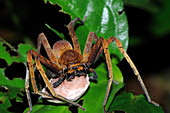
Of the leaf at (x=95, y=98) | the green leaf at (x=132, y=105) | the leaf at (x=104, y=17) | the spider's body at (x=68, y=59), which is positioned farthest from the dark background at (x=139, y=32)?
the green leaf at (x=132, y=105)

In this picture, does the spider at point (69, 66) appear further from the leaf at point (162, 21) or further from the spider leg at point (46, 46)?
the leaf at point (162, 21)

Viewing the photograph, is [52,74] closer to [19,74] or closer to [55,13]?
[19,74]

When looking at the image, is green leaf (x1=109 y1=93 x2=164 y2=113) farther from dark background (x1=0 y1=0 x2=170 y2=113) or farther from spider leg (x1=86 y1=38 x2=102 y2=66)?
dark background (x1=0 y1=0 x2=170 y2=113)

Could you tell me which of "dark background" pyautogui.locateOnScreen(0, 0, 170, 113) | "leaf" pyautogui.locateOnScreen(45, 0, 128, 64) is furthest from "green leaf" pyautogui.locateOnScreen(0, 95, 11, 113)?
"dark background" pyautogui.locateOnScreen(0, 0, 170, 113)

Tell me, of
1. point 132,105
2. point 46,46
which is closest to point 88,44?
point 46,46

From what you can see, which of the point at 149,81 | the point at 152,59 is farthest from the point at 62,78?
the point at 149,81

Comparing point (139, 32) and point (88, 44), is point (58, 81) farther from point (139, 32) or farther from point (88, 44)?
point (139, 32)

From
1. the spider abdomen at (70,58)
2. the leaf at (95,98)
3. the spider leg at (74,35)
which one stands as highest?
the spider leg at (74,35)
